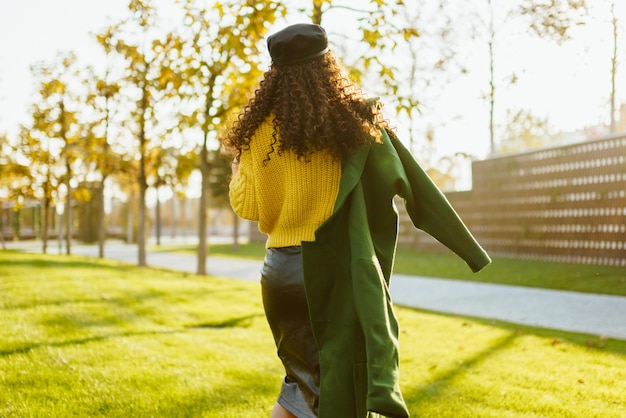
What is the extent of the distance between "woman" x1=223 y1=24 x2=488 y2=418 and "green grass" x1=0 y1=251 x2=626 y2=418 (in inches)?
73.6

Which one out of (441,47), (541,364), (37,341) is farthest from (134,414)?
(441,47)

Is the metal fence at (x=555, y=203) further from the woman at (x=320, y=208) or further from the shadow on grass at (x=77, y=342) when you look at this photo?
the woman at (x=320, y=208)

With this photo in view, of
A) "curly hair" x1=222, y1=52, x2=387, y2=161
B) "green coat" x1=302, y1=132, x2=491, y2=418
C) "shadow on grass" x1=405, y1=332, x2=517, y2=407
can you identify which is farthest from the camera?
"shadow on grass" x1=405, y1=332, x2=517, y2=407

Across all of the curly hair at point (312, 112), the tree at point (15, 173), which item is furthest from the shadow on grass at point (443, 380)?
the tree at point (15, 173)

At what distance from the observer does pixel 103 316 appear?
696cm

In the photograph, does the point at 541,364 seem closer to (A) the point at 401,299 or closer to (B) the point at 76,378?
(B) the point at 76,378

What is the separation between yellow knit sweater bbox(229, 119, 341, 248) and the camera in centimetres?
219

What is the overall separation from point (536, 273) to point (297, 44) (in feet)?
35.0

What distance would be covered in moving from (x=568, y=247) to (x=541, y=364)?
8645 mm

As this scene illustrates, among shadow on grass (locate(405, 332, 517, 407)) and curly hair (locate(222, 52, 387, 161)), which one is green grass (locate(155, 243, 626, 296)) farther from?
curly hair (locate(222, 52, 387, 161))

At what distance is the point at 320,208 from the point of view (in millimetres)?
2193

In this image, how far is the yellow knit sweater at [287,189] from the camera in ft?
7.20

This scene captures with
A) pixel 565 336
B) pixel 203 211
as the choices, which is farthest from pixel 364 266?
pixel 203 211

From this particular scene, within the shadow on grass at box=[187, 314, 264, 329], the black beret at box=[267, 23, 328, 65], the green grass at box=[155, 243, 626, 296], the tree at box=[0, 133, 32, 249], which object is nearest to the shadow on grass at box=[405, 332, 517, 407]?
the black beret at box=[267, 23, 328, 65]
